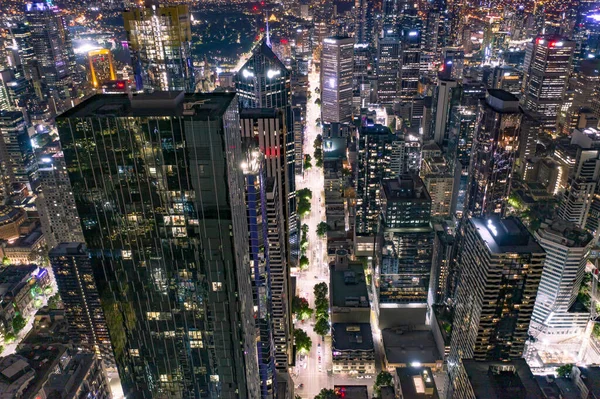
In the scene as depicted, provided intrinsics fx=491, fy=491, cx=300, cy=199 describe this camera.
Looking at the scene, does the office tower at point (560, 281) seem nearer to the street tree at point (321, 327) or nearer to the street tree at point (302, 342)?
the street tree at point (321, 327)

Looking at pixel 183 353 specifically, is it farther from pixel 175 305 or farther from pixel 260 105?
pixel 260 105

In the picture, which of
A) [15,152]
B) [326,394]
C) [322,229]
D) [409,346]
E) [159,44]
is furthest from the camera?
[15,152]

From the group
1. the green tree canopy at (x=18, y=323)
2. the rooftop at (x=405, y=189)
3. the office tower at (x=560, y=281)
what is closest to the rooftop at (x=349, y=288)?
the rooftop at (x=405, y=189)

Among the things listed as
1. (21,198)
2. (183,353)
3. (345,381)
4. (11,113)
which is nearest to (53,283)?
(21,198)

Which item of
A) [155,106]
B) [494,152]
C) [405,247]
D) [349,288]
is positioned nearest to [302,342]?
[349,288]

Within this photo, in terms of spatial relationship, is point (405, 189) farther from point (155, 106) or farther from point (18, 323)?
point (18, 323)

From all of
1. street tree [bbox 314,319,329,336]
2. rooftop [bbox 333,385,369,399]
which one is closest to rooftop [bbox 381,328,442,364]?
street tree [bbox 314,319,329,336]

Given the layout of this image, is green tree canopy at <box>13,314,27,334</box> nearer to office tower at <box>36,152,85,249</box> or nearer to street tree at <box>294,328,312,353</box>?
office tower at <box>36,152,85,249</box>
